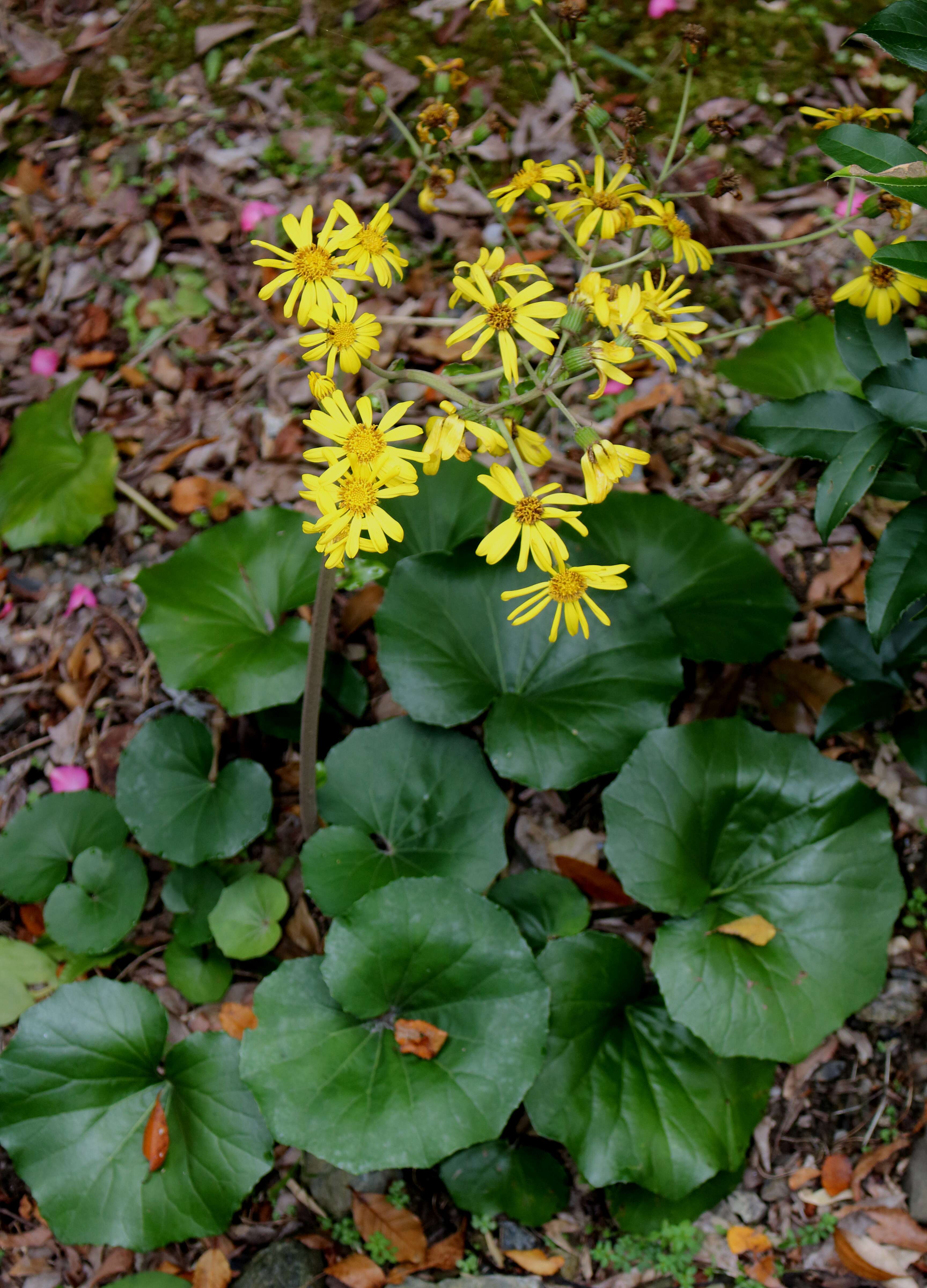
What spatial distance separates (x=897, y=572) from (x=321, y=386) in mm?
1157

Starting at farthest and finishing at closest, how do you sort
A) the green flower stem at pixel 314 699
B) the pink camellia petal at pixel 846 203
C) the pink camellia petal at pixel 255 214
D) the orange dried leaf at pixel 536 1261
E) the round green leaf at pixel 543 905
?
the pink camellia petal at pixel 255 214
the pink camellia petal at pixel 846 203
the round green leaf at pixel 543 905
the orange dried leaf at pixel 536 1261
the green flower stem at pixel 314 699

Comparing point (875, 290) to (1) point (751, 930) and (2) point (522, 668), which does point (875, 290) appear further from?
(1) point (751, 930)

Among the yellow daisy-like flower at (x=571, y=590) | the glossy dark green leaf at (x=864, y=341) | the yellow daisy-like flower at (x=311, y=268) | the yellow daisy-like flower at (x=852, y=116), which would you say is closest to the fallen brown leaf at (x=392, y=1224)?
the yellow daisy-like flower at (x=571, y=590)

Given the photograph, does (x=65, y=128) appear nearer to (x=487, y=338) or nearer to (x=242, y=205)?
(x=242, y=205)

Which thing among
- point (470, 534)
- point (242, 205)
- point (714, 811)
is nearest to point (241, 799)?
point (470, 534)

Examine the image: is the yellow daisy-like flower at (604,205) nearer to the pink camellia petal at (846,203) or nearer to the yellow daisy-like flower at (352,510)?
the yellow daisy-like flower at (352,510)

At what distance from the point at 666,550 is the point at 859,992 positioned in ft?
3.80

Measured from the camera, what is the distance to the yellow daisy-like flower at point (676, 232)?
166 centimetres

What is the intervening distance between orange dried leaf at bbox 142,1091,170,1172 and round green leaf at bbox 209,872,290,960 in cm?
38

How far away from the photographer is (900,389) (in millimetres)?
1703

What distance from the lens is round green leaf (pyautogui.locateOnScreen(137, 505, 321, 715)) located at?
225 cm

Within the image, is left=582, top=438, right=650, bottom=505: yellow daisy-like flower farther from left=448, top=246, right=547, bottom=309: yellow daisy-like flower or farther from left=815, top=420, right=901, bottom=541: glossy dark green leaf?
left=815, top=420, right=901, bottom=541: glossy dark green leaf

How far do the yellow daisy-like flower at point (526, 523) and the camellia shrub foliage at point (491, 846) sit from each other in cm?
12

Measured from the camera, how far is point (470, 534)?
8.01 feet
